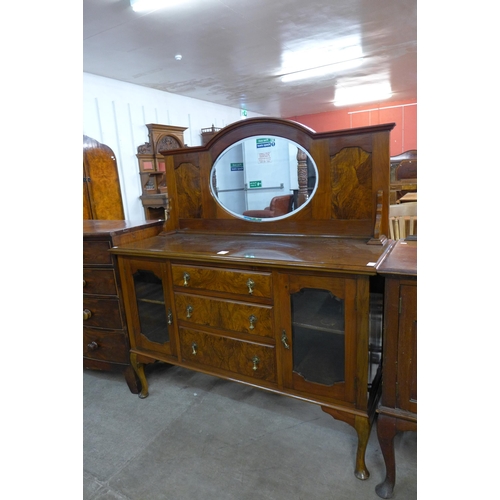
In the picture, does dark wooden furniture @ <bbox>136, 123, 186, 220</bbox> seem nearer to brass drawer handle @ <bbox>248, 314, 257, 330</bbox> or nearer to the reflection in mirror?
the reflection in mirror

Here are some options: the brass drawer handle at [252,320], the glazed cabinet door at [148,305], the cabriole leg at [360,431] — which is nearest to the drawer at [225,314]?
the brass drawer handle at [252,320]

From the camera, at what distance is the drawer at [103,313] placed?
200 cm

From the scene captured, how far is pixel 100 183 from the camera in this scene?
440 cm

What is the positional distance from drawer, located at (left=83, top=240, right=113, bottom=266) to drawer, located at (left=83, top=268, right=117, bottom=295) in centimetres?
5

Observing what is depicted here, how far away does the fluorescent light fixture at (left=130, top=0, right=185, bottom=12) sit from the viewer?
277 cm

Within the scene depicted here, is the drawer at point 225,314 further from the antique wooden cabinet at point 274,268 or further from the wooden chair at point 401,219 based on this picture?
the wooden chair at point 401,219

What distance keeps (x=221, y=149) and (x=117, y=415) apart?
62.2 inches

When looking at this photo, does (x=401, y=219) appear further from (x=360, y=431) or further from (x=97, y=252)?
(x=97, y=252)

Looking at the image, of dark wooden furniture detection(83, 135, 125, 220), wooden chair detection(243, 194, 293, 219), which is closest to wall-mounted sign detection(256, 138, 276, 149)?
wooden chair detection(243, 194, 293, 219)

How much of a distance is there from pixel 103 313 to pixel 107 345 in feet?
0.68

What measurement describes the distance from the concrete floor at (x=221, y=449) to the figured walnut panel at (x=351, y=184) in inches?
42.0

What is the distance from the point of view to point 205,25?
3.28 m

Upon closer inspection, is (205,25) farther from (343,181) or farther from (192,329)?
(192,329)

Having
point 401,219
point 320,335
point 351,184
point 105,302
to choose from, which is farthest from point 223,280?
point 401,219
